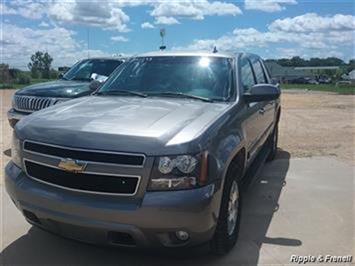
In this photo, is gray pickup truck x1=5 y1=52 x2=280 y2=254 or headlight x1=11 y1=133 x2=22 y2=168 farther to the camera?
headlight x1=11 y1=133 x2=22 y2=168

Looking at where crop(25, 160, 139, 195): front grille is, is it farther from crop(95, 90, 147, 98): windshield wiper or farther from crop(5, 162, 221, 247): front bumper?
crop(95, 90, 147, 98): windshield wiper

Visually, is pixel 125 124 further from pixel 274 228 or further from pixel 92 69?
pixel 92 69

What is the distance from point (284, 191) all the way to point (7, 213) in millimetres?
3434

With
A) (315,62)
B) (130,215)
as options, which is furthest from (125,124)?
(315,62)

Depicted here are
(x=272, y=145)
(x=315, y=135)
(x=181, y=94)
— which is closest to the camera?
(x=181, y=94)

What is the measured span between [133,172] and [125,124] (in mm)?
481

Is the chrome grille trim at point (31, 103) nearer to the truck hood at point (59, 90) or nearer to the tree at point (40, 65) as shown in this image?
the truck hood at point (59, 90)

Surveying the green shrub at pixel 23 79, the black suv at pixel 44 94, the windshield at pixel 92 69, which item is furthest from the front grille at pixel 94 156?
the green shrub at pixel 23 79

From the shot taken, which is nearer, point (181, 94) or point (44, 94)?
point (181, 94)

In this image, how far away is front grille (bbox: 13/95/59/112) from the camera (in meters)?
8.34

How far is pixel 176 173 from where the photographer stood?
11.3 feet

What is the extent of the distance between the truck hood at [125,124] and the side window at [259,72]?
2.13 m

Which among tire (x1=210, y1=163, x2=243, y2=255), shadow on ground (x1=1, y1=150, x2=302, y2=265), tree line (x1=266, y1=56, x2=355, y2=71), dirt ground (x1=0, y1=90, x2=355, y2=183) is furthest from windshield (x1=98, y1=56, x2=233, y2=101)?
tree line (x1=266, y1=56, x2=355, y2=71)

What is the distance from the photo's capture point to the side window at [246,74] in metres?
5.36
